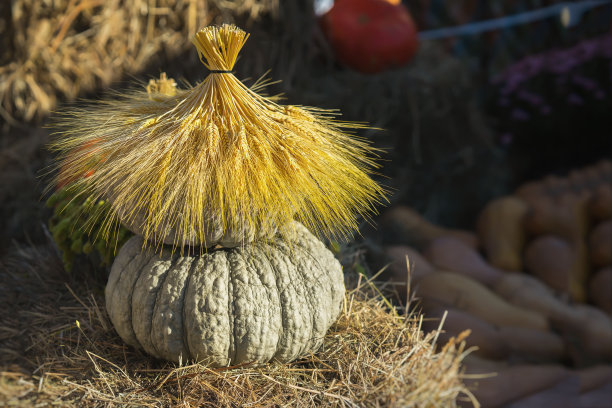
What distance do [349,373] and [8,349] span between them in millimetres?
932

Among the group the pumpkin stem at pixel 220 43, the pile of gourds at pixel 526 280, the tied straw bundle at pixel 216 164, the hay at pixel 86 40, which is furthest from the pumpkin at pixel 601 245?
the pumpkin stem at pixel 220 43

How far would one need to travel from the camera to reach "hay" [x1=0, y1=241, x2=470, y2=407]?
1208 mm

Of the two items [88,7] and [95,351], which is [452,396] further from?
[88,7]

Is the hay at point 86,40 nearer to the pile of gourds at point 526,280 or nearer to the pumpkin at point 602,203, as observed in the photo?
the pile of gourds at point 526,280

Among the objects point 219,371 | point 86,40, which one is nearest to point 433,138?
point 86,40

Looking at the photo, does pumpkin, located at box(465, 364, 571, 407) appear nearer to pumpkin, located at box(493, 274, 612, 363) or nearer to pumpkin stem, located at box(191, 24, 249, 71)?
pumpkin, located at box(493, 274, 612, 363)

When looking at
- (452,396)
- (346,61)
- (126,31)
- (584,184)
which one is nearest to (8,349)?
(452,396)

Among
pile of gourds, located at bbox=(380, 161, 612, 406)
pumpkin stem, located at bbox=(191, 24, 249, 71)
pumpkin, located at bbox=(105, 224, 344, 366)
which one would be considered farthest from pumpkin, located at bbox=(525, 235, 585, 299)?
→ pumpkin stem, located at bbox=(191, 24, 249, 71)

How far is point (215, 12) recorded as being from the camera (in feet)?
9.27

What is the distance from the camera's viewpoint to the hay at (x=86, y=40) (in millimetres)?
2750

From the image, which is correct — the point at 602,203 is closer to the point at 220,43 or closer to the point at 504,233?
the point at 504,233

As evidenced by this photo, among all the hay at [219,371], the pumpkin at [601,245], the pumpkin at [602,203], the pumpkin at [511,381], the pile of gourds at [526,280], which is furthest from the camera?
the pumpkin at [602,203]

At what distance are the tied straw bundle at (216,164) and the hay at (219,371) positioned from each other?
0.32 metres

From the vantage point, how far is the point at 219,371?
1.29 meters
